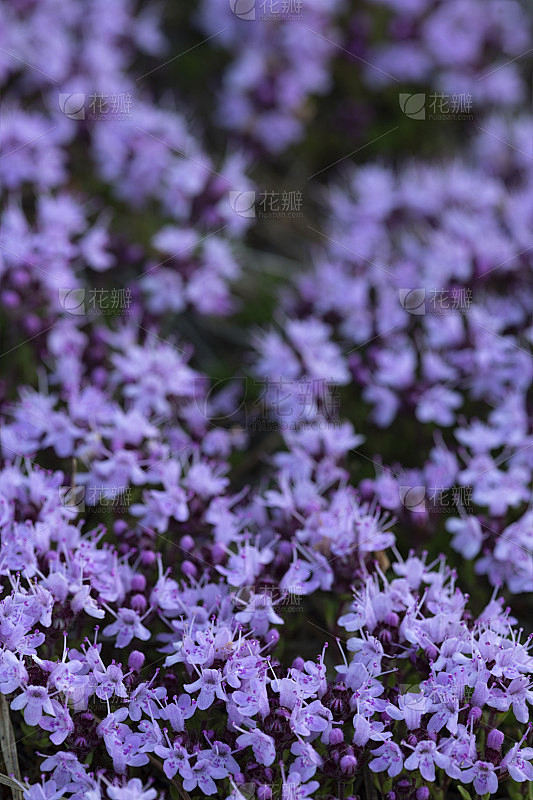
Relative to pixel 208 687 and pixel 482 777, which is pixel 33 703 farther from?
pixel 482 777

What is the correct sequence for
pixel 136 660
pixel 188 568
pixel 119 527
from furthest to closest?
pixel 119 527, pixel 188 568, pixel 136 660

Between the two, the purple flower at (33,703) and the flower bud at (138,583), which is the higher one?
the purple flower at (33,703)

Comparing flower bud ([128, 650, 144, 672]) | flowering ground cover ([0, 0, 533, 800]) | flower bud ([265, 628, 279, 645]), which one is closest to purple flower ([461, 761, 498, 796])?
flowering ground cover ([0, 0, 533, 800])

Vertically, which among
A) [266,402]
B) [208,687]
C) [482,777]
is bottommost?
[266,402]

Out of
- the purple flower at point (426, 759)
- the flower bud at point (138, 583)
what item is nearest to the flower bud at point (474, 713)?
the purple flower at point (426, 759)

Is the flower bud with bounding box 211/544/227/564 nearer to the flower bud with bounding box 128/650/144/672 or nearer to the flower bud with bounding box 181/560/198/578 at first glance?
the flower bud with bounding box 181/560/198/578

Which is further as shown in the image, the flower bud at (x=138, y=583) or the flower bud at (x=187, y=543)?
the flower bud at (x=187, y=543)

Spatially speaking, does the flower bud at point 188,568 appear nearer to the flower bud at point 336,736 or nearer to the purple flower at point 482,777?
the flower bud at point 336,736

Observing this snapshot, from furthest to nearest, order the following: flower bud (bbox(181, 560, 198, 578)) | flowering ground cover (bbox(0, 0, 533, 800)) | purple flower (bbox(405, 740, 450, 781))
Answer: flower bud (bbox(181, 560, 198, 578)), flowering ground cover (bbox(0, 0, 533, 800)), purple flower (bbox(405, 740, 450, 781))

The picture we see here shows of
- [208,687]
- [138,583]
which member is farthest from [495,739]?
[138,583]
